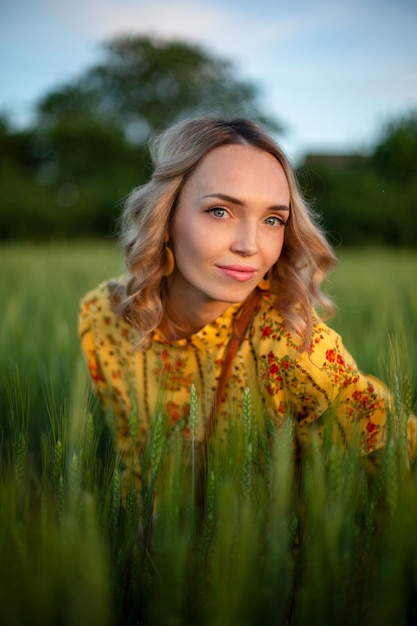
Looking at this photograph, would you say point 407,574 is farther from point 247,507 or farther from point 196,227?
point 196,227

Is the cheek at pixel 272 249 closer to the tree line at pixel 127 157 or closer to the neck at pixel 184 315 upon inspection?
the neck at pixel 184 315

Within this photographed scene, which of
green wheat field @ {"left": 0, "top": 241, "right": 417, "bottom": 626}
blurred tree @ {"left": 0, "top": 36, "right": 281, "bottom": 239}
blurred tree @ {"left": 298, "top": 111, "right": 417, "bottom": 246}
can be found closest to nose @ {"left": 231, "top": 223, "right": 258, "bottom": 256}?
green wheat field @ {"left": 0, "top": 241, "right": 417, "bottom": 626}

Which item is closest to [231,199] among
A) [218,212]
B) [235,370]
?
[218,212]

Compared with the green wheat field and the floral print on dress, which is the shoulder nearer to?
the floral print on dress

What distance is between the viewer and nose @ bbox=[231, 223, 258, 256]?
4.00 ft

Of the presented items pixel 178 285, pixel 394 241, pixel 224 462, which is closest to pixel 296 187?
pixel 178 285

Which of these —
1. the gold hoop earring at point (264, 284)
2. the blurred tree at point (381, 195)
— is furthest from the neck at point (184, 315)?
the blurred tree at point (381, 195)

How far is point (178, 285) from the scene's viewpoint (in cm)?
147

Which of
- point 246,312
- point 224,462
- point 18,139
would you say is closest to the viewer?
point 224,462

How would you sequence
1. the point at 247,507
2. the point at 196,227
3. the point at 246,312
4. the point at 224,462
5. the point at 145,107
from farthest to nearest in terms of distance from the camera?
1. the point at 145,107
2. the point at 246,312
3. the point at 196,227
4. the point at 224,462
5. the point at 247,507

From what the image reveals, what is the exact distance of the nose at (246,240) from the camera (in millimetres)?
1218

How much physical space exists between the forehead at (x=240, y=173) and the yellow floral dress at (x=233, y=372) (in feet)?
1.05

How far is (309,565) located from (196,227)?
803 millimetres

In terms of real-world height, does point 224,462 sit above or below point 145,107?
below
